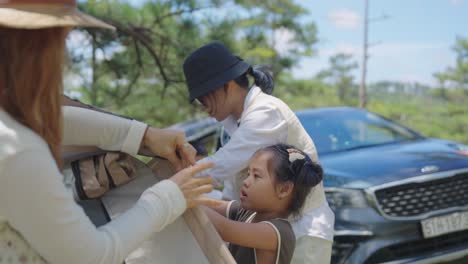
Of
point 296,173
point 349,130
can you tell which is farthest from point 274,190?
point 349,130

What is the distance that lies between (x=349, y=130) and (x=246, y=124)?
10.1ft

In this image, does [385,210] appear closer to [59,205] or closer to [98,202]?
[98,202]

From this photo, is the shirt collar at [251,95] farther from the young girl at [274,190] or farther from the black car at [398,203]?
the black car at [398,203]

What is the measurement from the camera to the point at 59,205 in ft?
4.28

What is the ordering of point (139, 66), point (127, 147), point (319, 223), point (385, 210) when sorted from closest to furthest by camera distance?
point (127, 147), point (319, 223), point (385, 210), point (139, 66)

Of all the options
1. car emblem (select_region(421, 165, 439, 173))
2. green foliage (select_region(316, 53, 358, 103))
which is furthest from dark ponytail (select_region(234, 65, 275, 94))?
green foliage (select_region(316, 53, 358, 103))

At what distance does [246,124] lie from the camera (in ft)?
8.13

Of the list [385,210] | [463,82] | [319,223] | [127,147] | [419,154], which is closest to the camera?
[127,147]

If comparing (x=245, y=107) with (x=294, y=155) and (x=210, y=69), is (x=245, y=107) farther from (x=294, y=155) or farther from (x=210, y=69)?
(x=294, y=155)

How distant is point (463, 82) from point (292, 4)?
555 inches

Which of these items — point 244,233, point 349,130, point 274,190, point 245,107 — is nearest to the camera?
point 244,233

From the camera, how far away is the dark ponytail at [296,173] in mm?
2215

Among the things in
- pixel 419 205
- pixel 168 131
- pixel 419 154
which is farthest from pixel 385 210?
pixel 168 131

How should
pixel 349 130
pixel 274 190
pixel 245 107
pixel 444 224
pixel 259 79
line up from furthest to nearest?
pixel 349 130, pixel 444 224, pixel 259 79, pixel 245 107, pixel 274 190
